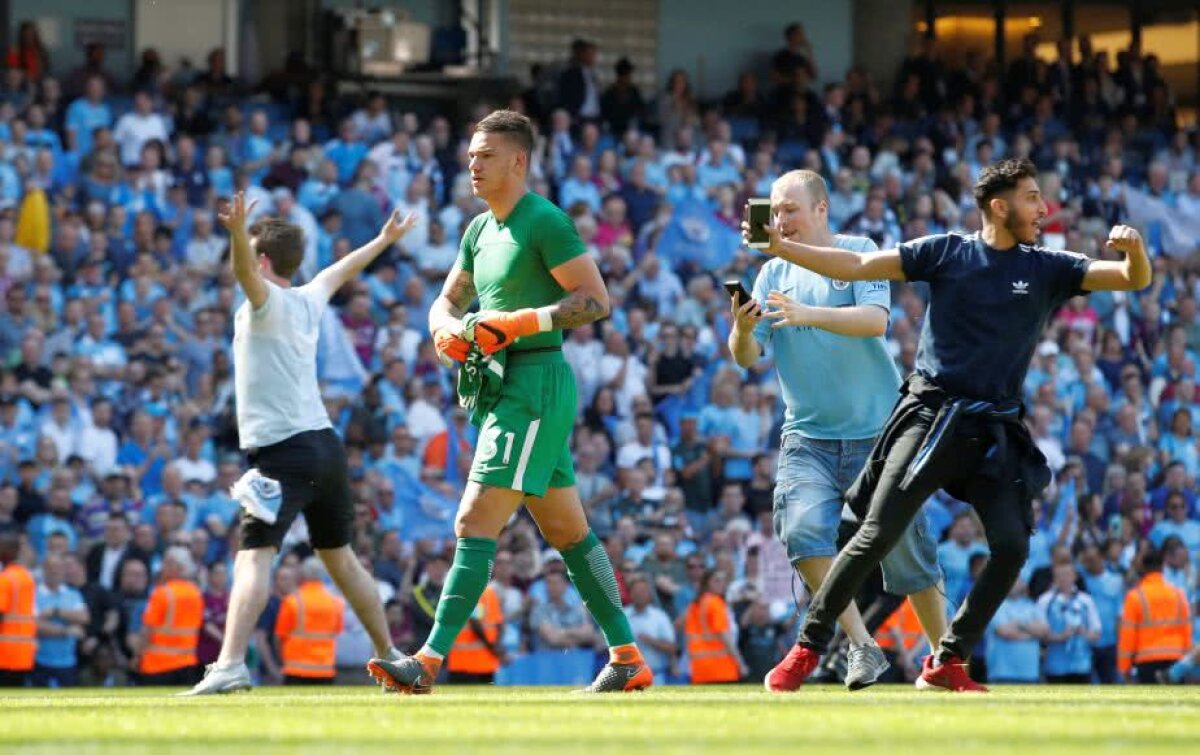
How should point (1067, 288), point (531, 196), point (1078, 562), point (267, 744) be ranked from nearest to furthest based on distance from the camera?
point (267, 744) < point (1067, 288) < point (531, 196) < point (1078, 562)

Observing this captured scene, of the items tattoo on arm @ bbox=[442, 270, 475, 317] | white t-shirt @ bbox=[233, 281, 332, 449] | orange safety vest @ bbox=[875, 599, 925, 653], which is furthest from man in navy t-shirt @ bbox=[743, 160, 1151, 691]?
orange safety vest @ bbox=[875, 599, 925, 653]

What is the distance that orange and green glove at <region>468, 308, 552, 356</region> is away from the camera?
29.5 feet

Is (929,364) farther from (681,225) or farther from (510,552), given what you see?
(681,225)

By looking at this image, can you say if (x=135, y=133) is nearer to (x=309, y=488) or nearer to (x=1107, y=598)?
(x=1107, y=598)

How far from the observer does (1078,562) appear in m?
20.0

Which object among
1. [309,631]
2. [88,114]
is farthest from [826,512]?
[88,114]

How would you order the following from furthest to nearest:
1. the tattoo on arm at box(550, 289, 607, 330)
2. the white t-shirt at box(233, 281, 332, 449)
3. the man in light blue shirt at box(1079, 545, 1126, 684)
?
the man in light blue shirt at box(1079, 545, 1126, 684)
the white t-shirt at box(233, 281, 332, 449)
the tattoo on arm at box(550, 289, 607, 330)

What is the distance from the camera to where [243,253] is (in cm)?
991

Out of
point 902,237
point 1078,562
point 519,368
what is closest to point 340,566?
point 519,368

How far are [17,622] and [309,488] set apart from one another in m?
6.56

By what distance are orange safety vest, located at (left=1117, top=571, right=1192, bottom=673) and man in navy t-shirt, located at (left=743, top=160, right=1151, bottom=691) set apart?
34.7 feet

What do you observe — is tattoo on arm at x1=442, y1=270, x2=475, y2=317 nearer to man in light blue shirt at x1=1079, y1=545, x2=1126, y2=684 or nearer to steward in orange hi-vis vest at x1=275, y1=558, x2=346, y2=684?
steward in orange hi-vis vest at x1=275, y1=558, x2=346, y2=684

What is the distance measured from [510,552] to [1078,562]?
17.0 ft

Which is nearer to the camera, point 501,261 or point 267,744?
point 267,744
